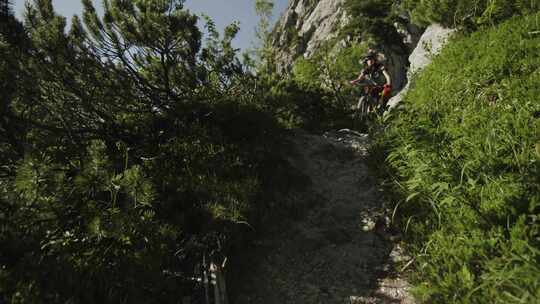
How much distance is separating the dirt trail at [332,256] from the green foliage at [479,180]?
44 cm

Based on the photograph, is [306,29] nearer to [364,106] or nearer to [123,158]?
[364,106]

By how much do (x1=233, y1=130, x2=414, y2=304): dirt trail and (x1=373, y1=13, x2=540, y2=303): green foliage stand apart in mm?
440

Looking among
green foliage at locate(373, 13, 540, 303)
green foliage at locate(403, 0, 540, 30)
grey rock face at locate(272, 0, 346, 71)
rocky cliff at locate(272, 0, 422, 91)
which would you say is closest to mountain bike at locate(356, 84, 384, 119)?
green foliage at locate(403, 0, 540, 30)

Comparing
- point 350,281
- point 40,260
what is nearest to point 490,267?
point 350,281

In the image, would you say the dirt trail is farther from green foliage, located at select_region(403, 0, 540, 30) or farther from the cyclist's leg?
Result: the cyclist's leg

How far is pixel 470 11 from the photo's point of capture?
27.8 ft

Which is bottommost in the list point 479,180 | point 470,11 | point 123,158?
point 479,180

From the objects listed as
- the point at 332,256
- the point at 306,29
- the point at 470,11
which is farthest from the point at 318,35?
the point at 332,256

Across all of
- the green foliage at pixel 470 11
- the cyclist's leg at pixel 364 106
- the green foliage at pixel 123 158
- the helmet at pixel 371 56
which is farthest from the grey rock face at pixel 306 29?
the green foliage at pixel 123 158

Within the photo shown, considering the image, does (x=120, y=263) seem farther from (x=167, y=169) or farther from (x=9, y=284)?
(x=167, y=169)

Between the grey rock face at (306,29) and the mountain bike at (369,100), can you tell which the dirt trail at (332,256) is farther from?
the grey rock face at (306,29)

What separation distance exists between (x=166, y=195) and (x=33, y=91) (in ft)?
7.04

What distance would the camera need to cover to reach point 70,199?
2.66 meters

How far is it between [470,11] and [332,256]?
8.64 m
